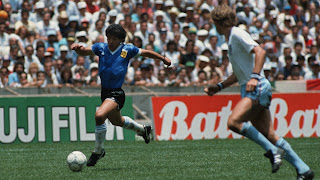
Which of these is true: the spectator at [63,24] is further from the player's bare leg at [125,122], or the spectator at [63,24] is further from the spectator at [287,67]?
the player's bare leg at [125,122]

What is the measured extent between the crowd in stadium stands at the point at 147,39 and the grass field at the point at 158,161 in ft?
10.2

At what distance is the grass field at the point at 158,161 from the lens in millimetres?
8695

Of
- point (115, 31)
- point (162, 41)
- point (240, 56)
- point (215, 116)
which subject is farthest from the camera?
point (162, 41)

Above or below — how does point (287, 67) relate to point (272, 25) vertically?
below

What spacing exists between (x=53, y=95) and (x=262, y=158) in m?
6.71

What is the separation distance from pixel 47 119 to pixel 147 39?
5351 mm

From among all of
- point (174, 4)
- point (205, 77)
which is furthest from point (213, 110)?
point (174, 4)

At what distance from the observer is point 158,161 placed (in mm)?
10641

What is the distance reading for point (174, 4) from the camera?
2228 cm

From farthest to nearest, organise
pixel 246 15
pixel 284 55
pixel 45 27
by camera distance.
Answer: pixel 246 15 < pixel 284 55 < pixel 45 27

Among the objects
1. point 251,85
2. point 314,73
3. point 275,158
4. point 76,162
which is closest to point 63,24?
point 314,73

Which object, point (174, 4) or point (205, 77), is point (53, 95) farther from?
point (174, 4)

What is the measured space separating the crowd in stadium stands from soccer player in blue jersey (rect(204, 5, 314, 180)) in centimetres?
959

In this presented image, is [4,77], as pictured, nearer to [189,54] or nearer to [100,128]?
[189,54]
